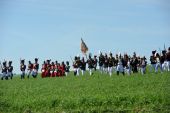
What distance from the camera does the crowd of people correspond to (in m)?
39.0

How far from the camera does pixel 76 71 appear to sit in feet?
157

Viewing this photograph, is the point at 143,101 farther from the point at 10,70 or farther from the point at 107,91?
the point at 10,70

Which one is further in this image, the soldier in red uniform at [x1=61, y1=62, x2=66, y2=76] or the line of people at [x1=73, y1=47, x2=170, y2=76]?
the soldier in red uniform at [x1=61, y1=62, x2=66, y2=76]

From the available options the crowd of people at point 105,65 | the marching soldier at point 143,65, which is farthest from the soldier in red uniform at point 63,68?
the marching soldier at point 143,65

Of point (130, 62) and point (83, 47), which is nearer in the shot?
point (130, 62)

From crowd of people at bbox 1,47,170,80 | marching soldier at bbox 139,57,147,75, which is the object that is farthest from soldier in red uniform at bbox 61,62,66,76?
marching soldier at bbox 139,57,147,75

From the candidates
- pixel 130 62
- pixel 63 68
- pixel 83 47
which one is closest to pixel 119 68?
pixel 130 62

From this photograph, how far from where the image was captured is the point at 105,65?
4294 cm

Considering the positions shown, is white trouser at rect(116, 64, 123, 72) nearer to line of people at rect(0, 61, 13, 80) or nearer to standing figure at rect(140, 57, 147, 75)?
standing figure at rect(140, 57, 147, 75)

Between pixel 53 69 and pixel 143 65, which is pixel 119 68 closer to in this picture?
pixel 143 65

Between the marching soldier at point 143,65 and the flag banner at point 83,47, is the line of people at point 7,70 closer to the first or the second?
the flag banner at point 83,47

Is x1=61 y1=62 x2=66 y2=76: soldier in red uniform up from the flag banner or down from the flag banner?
down

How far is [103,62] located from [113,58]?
8.70 feet

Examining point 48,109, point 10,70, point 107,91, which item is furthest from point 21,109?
point 10,70
